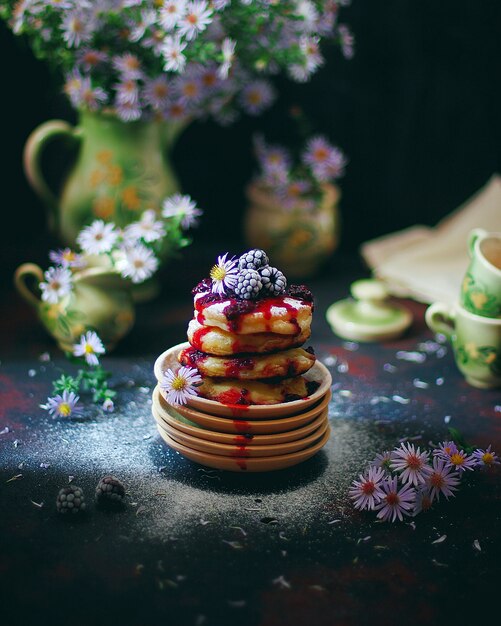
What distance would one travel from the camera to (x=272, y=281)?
1320 mm

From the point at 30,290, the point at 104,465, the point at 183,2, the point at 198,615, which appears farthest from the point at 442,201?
the point at 198,615

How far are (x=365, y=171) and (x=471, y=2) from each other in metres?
0.59

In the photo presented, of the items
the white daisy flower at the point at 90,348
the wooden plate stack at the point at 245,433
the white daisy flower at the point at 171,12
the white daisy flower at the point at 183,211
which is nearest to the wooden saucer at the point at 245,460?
the wooden plate stack at the point at 245,433

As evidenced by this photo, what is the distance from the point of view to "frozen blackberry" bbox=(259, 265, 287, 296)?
130 cm

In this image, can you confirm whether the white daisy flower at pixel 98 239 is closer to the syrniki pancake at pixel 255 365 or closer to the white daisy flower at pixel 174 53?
the white daisy flower at pixel 174 53

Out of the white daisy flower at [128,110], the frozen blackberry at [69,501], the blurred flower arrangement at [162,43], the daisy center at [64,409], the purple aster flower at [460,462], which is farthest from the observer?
the white daisy flower at [128,110]

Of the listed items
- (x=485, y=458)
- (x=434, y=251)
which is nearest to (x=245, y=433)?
(x=485, y=458)

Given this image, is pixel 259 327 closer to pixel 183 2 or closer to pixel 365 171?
pixel 183 2

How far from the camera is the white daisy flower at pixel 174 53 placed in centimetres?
174

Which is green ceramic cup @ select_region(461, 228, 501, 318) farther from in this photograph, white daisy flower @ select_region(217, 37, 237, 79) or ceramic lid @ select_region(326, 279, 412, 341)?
white daisy flower @ select_region(217, 37, 237, 79)

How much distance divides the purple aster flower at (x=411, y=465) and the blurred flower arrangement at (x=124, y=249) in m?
0.67

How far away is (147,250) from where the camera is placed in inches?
69.4

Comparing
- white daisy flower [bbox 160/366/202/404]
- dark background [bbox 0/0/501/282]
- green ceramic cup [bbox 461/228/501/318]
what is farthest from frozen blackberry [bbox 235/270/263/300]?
dark background [bbox 0/0/501/282]

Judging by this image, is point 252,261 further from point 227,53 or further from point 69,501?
point 227,53
